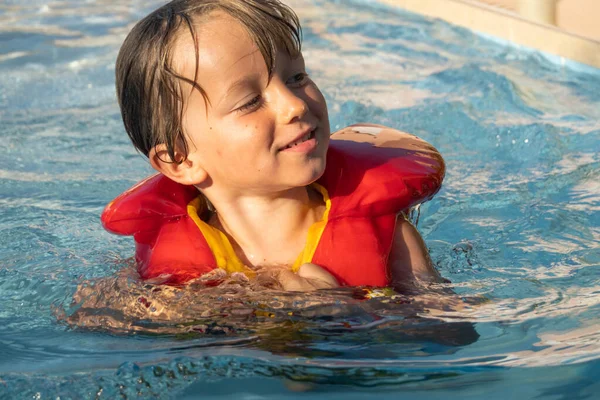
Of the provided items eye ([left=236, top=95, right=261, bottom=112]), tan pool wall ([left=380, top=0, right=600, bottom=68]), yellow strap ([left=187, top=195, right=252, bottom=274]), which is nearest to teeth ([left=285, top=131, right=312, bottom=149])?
eye ([left=236, top=95, right=261, bottom=112])

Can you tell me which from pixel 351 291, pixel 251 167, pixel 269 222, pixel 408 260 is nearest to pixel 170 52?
pixel 251 167

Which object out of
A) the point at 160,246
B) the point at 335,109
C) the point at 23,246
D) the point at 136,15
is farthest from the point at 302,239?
the point at 136,15

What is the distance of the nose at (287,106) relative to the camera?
286 centimetres

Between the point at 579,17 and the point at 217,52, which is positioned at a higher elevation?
the point at 217,52

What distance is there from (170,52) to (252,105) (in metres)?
0.29

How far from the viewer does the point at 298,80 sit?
300 centimetres

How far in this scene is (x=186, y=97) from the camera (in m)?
2.97

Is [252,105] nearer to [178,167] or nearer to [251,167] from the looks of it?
[251,167]

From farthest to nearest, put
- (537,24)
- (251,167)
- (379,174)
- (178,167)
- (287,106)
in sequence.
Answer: (537,24), (379,174), (178,167), (251,167), (287,106)

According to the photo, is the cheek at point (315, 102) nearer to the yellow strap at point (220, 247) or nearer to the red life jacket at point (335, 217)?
the red life jacket at point (335, 217)

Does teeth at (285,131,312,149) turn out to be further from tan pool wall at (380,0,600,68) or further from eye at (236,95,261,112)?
tan pool wall at (380,0,600,68)

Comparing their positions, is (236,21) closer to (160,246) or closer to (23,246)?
(160,246)

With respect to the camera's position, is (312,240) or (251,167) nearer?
(251,167)

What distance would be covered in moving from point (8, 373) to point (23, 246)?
4.65 ft
